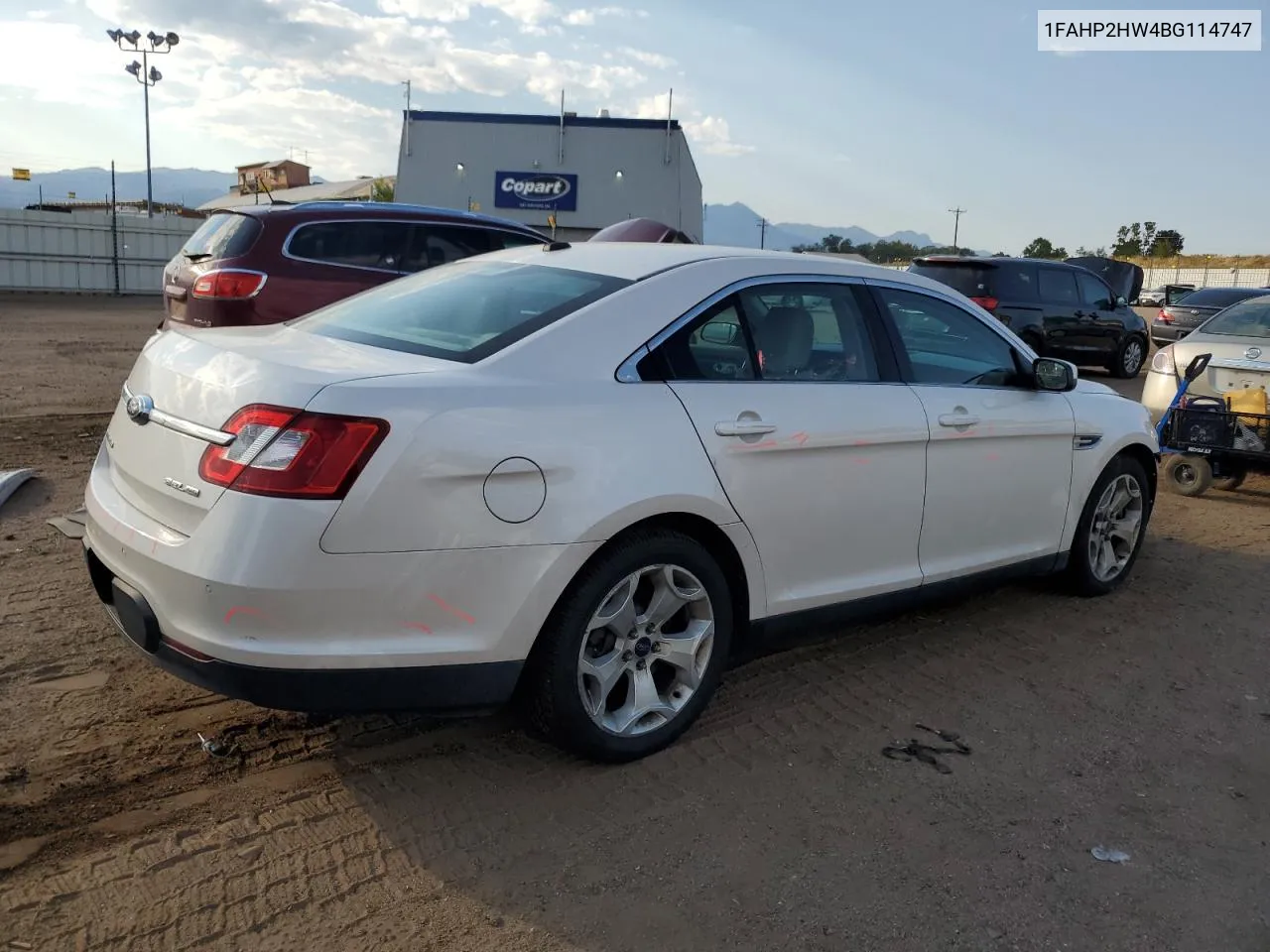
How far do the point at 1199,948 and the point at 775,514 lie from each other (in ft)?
5.48

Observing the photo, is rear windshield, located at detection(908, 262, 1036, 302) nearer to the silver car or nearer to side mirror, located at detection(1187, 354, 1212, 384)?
the silver car

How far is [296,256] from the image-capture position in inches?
304

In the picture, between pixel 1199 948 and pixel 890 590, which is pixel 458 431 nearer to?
pixel 890 590

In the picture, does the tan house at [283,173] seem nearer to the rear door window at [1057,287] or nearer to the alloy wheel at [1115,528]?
the rear door window at [1057,287]

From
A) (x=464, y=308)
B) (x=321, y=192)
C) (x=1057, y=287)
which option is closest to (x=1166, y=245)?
(x=321, y=192)

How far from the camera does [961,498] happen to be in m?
4.31

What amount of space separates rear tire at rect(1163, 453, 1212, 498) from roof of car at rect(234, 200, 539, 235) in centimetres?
551

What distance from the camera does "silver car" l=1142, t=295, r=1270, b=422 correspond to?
24.8 ft

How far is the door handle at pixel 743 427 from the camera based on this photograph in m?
3.42

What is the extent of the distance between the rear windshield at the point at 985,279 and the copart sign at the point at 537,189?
17.9 metres

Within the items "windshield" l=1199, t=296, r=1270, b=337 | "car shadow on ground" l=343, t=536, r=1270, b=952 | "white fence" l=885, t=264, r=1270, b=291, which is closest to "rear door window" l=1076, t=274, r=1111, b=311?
"windshield" l=1199, t=296, r=1270, b=337

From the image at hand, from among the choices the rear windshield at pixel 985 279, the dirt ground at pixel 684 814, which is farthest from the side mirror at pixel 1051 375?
the rear windshield at pixel 985 279

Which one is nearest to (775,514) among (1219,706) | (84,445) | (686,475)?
(686,475)

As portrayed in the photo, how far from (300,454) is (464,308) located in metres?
1.03
